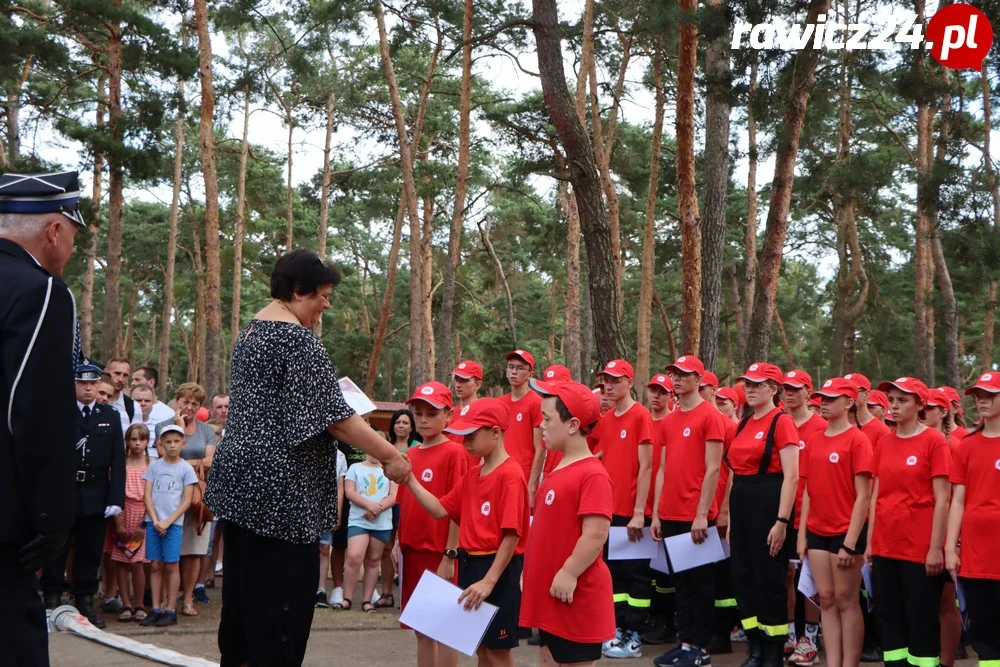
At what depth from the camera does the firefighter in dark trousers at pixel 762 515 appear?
7379 millimetres

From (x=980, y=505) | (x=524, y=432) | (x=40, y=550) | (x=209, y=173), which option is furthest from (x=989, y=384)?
(x=209, y=173)

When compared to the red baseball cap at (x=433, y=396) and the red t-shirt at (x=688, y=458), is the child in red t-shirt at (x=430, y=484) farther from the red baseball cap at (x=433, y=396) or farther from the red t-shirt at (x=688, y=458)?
the red t-shirt at (x=688, y=458)

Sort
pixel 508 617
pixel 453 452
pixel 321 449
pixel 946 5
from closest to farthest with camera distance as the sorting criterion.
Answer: pixel 321 449 → pixel 508 617 → pixel 453 452 → pixel 946 5

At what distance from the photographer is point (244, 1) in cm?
2028

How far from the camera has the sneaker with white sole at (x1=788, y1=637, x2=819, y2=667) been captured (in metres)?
7.94

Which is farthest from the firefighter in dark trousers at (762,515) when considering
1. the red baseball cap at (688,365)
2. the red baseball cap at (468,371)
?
the red baseball cap at (468,371)

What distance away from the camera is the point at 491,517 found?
530 centimetres

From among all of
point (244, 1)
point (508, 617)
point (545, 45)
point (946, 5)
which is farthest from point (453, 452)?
point (244, 1)

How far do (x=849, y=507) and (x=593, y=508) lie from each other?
3.06m

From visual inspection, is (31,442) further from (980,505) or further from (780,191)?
(780,191)

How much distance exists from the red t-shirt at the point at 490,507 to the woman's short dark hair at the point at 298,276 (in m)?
1.51

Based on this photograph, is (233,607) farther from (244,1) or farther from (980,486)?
(244,1)

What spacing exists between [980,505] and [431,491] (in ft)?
10.7

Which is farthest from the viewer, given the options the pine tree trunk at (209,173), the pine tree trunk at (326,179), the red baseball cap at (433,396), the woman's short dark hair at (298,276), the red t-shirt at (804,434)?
the pine tree trunk at (326,179)
